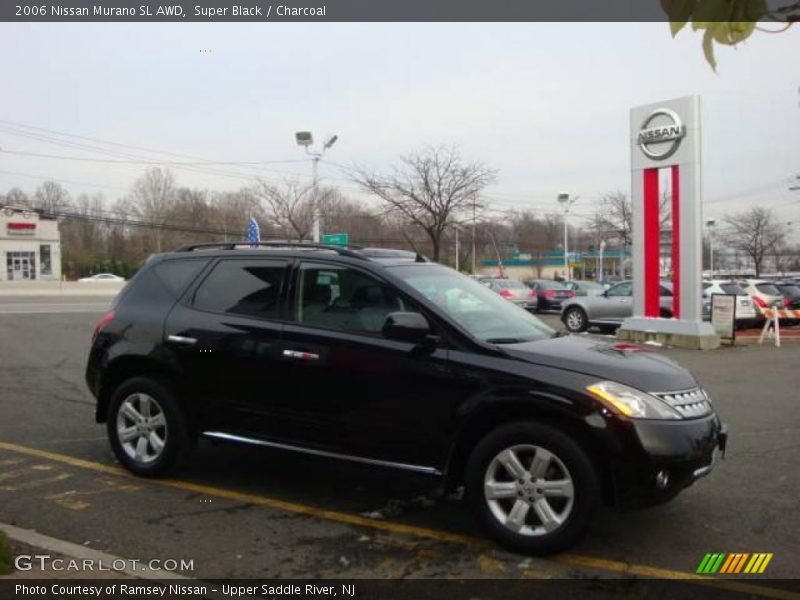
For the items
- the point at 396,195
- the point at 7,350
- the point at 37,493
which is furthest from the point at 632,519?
the point at 396,195

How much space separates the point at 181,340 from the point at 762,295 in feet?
61.4

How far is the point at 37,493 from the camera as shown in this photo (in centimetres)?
507

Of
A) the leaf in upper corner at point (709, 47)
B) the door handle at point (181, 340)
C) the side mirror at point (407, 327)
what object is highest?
the leaf in upper corner at point (709, 47)

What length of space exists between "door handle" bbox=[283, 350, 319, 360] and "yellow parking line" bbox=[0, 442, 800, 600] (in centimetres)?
103

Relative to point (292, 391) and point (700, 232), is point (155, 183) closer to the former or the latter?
point (700, 232)

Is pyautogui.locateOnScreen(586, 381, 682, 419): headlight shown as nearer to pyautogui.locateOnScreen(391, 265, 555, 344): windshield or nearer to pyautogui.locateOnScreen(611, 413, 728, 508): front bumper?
pyautogui.locateOnScreen(611, 413, 728, 508): front bumper

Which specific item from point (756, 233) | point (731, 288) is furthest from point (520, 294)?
point (756, 233)

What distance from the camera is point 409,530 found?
14.4ft

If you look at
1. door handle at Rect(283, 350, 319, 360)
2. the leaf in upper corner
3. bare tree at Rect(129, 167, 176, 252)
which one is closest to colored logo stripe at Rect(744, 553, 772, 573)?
door handle at Rect(283, 350, 319, 360)

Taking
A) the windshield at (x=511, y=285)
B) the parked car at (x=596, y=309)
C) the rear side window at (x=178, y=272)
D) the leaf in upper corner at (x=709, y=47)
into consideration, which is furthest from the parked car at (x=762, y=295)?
the leaf in upper corner at (x=709, y=47)

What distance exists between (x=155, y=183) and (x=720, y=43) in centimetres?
7684

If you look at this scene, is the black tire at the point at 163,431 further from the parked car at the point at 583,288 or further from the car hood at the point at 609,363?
the parked car at the point at 583,288

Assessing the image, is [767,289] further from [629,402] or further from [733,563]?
[629,402]

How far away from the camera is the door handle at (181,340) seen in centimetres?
523
